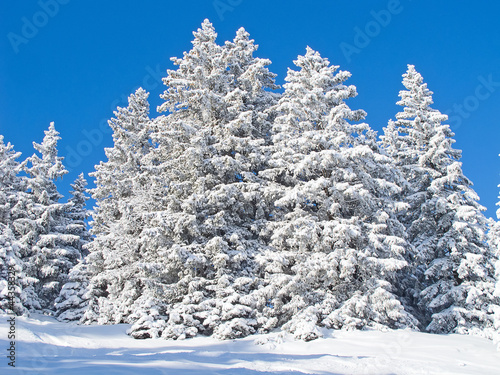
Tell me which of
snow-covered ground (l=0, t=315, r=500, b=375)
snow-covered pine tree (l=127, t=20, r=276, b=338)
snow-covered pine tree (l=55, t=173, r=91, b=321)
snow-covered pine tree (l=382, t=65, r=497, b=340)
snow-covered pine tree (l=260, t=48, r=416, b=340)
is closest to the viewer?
snow-covered ground (l=0, t=315, r=500, b=375)

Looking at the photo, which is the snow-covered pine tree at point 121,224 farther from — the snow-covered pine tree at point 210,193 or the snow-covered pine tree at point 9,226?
the snow-covered pine tree at point 9,226

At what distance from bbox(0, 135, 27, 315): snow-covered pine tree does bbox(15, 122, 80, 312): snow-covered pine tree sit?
3.33ft

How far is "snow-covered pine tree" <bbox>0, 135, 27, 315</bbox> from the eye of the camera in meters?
19.0

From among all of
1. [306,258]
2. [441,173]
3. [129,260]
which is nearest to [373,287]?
[306,258]

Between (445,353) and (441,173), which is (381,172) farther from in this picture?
(445,353)

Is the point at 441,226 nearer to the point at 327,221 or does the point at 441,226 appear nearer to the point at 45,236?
the point at 327,221

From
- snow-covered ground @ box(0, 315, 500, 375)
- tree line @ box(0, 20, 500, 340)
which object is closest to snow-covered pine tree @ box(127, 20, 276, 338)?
tree line @ box(0, 20, 500, 340)

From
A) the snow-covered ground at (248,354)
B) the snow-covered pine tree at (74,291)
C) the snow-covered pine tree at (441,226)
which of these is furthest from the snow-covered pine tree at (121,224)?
the snow-covered pine tree at (441,226)

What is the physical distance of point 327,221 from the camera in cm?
1730

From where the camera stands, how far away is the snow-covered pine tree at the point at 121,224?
18734 mm

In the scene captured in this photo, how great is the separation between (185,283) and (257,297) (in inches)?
129

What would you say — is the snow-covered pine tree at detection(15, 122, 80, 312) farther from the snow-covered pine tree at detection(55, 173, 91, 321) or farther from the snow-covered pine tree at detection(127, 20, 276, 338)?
the snow-covered pine tree at detection(127, 20, 276, 338)

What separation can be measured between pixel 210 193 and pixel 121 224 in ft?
18.1

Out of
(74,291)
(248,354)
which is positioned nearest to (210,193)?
(248,354)
